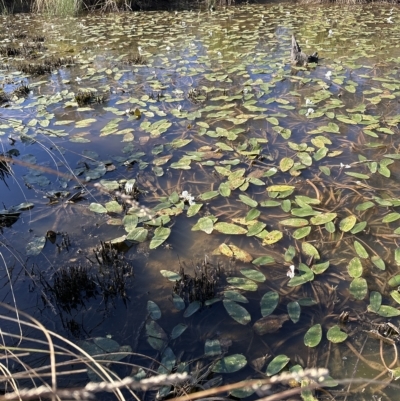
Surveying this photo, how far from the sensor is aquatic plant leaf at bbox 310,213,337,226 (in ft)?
7.98

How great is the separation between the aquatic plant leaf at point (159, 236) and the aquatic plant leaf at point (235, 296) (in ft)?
1.88

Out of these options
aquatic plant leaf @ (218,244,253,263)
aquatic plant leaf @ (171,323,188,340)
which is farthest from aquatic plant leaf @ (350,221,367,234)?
aquatic plant leaf @ (171,323,188,340)

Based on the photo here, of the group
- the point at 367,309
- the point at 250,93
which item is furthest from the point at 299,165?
the point at 250,93

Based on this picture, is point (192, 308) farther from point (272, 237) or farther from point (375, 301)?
point (375, 301)

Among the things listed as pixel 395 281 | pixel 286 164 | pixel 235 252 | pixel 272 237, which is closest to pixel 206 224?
pixel 235 252

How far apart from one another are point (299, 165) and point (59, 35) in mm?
7272

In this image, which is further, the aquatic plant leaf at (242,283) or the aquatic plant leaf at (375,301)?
the aquatic plant leaf at (242,283)

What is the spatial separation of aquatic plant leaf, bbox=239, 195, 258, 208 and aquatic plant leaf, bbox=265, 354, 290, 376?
46.2 inches

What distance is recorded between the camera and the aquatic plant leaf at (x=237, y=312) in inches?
73.1

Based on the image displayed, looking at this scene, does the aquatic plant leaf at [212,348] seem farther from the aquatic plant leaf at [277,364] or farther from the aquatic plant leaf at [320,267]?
the aquatic plant leaf at [320,267]

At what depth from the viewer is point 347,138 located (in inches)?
137

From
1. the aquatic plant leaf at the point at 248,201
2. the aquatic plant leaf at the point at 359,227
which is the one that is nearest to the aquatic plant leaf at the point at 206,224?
the aquatic plant leaf at the point at 248,201

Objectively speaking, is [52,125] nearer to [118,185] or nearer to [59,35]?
[118,185]

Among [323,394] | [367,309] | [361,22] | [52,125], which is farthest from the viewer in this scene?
[361,22]
